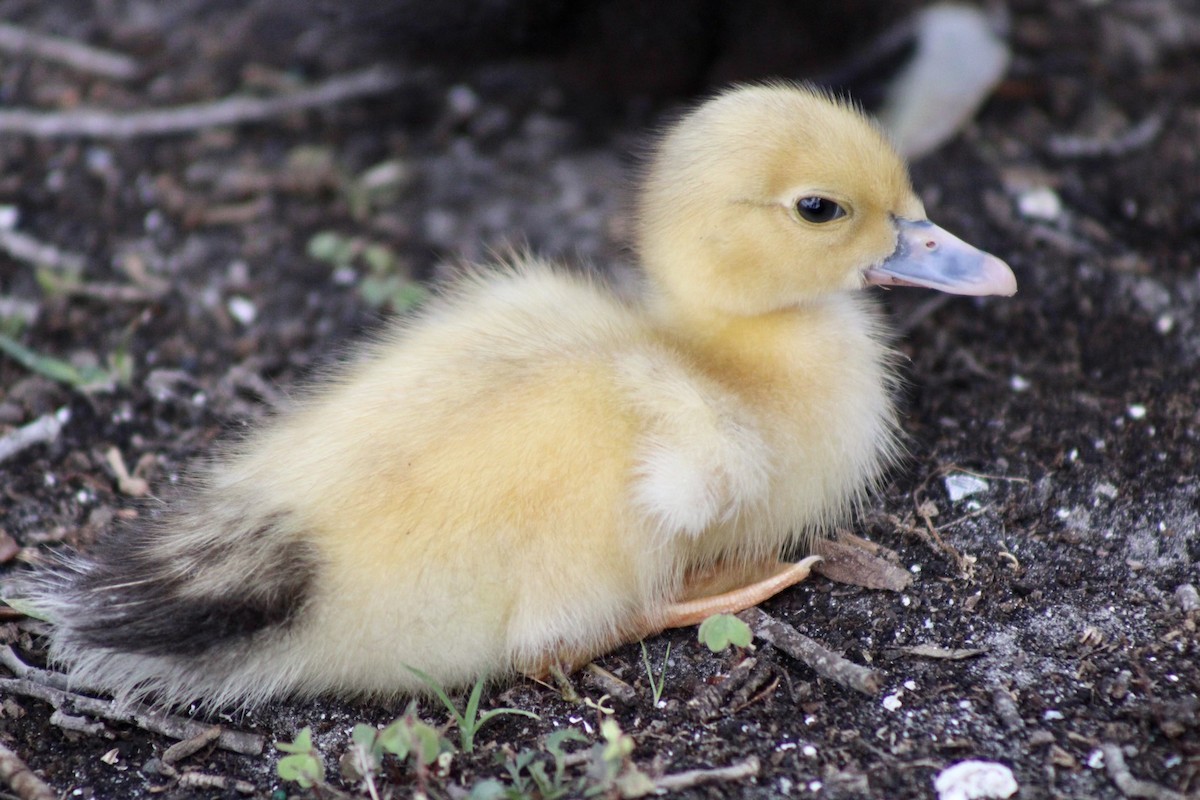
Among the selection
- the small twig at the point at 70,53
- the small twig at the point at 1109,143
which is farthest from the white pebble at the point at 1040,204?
the small twig at the point at 70,53

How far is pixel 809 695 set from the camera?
221 cm

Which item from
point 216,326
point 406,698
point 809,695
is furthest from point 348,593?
point 216,326

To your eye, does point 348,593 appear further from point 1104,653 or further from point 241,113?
point 241,113

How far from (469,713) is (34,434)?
143 cm

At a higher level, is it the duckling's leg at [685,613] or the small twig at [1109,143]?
the small twig at [1109,143]

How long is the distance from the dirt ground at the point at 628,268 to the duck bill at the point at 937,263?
1.44ft

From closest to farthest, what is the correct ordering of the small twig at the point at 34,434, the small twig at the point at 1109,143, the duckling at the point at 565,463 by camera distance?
the duckling at the point at 565,463
the small twig at the point at 34,434
the small twig at the point at 1109,143

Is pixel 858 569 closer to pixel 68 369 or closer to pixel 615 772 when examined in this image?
pixel 615 772

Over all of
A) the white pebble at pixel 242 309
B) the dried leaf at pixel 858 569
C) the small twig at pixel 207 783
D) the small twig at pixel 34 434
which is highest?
the white pebble at pixel 242 309

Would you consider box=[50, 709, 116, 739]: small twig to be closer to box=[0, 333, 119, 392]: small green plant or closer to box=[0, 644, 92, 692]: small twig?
box=[0, 644, 92, 692]: small twig

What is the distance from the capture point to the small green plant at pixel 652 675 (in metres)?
2.23

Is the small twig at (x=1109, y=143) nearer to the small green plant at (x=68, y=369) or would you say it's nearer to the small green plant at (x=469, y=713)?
the small green plant at (x=469, y=713)

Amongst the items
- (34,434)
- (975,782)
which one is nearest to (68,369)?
(34,434)

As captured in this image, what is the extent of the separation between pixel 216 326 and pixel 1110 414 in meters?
2.24
